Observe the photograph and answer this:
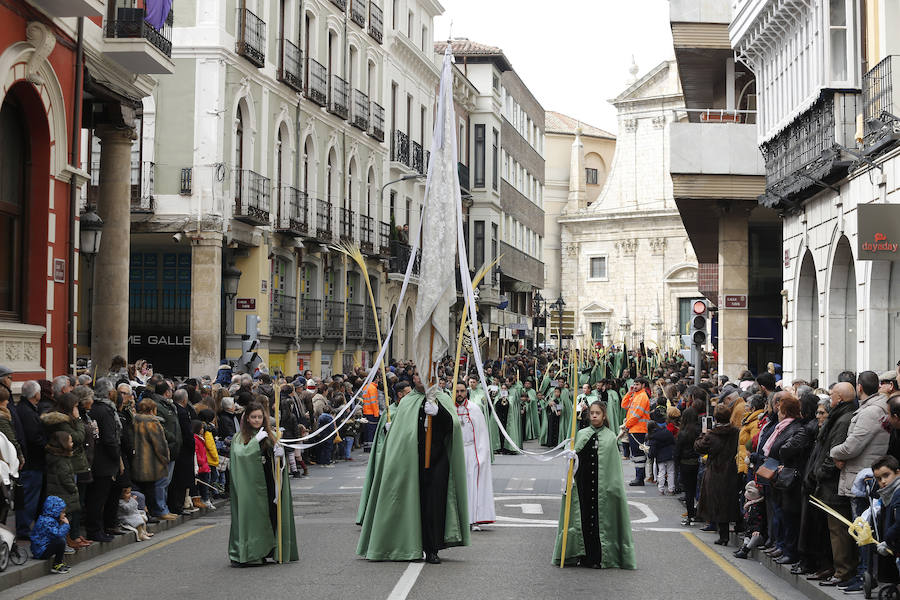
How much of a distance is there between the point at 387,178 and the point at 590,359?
30.6 feet

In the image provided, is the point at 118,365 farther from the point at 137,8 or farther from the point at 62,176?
the point at 137,8

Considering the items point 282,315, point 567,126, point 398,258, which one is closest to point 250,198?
point 282,315

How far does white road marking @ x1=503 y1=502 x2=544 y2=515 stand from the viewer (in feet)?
55.6

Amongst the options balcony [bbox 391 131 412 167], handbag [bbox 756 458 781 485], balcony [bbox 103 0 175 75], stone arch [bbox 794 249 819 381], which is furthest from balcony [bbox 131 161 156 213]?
handbag [bbox 756 458 781 485]

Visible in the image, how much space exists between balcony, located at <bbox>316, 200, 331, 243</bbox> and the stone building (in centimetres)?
3995

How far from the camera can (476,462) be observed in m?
15.1

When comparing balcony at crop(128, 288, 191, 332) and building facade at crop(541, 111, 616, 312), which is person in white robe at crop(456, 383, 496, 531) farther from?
building facade at crop(541, 111, 616, 312)

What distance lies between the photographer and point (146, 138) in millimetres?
29688

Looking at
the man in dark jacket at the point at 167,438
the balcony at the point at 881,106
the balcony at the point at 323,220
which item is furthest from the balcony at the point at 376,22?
the man in dark jacket at the point at 167,438

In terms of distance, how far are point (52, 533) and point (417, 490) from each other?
3323mm

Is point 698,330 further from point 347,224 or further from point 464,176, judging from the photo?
point 464,176

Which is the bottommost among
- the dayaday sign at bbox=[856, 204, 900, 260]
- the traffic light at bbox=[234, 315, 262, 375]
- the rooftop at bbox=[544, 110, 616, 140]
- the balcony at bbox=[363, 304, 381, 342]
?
the traffic light at bbox=[234, 315, 262, 375]

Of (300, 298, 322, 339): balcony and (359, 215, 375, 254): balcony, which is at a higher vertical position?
(359, 215, 375, 254): balcony

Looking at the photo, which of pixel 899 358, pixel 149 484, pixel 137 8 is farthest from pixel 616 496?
pixel 137 8
